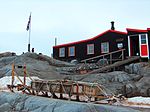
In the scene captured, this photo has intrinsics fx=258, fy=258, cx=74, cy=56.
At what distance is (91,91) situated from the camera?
14.8 metres

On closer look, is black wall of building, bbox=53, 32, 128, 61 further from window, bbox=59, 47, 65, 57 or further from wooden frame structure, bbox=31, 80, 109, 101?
wooden frame structure, bbox=31, 80, 109, 101

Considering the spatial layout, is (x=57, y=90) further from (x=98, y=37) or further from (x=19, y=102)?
(x=98, y=37)

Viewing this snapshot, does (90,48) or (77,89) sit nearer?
(77,89)

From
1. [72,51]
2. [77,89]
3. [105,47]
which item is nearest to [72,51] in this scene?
[72,51]

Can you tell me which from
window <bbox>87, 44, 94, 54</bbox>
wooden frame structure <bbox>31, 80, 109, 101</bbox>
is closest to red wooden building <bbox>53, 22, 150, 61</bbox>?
window <bbox>87, 44, 94, 54</bbox>

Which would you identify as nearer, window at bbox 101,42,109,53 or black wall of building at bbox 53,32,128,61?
black wall of building at bbox 53,32,128,61

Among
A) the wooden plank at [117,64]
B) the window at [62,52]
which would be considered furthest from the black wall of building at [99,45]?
the wooden plank at [117,64]

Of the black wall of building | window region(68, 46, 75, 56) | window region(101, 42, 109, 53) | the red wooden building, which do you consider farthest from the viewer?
window region(68, 46, 75, 56)

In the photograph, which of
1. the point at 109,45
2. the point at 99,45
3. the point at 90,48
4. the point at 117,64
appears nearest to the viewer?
the point at 117,64

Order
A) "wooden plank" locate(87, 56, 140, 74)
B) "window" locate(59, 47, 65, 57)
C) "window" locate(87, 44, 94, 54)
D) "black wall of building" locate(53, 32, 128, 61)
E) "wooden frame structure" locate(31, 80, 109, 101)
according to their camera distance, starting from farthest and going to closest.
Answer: "window" locate(59, 47, 65, 57) → "window" locate(87, 44, 94, 54) → "black wall of building" locate(53, 32, 128, 61) → "wooden plank" locate(87, 56, 140, 74) → "wooden frame structure" locate(31, 80, 109, 101)

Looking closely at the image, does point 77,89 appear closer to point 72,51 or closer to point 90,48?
point 90,48

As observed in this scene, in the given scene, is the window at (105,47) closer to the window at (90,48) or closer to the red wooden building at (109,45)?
the red wooden building at (109,45)

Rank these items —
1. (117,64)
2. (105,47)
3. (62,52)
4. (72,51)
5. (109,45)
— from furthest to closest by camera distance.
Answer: (62,52) → (72,51) → (105,47) → (109,45) → (117,64)

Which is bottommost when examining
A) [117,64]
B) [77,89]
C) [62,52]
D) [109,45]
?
[77,89]
